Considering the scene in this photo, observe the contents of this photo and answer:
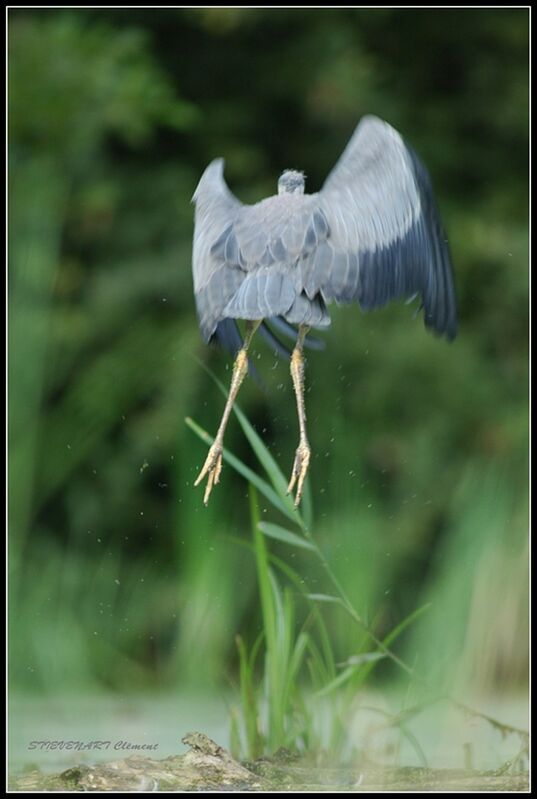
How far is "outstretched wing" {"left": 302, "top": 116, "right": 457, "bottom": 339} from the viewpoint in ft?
4.38

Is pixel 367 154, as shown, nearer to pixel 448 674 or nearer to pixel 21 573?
pixel 448 674

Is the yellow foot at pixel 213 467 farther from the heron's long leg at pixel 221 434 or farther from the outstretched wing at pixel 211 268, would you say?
the outstretched wing at pixel 211 268

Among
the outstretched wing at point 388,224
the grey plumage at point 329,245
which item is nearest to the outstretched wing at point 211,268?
the grey plumage at point 329,245

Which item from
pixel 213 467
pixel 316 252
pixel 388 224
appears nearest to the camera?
pixel 213 467

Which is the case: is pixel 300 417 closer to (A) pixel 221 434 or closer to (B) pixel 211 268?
(A) pixel 221 434

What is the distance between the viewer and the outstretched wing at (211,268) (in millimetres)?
1310

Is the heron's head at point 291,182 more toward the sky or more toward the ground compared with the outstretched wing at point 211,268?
more toward the sky

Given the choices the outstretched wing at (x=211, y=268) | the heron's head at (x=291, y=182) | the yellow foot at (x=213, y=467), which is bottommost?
the yellow foot at (x=213, y=467)

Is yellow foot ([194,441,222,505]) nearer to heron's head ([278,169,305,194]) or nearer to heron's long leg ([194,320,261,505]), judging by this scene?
heron's long leg ([194,320,261,505])

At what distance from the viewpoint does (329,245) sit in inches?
50.9

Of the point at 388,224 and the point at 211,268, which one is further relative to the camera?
the point at 388,224

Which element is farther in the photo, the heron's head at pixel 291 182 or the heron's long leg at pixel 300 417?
the heron's head at pixel 291 182

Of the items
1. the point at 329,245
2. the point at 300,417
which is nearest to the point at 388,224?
the point at 329,245

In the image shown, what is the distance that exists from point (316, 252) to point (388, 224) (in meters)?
0.17
